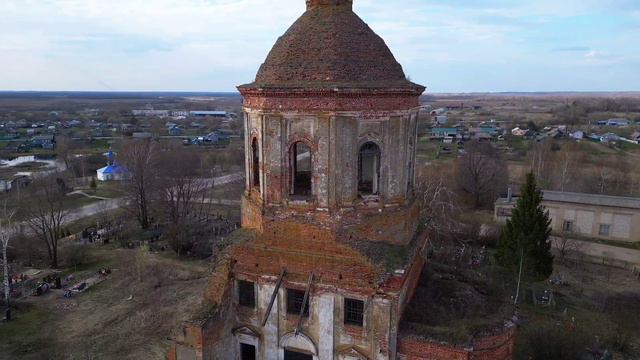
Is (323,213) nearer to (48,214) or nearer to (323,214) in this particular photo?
(323,214)

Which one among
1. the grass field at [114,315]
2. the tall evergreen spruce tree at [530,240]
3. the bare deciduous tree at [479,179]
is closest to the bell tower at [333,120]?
the grass field at [114,315]

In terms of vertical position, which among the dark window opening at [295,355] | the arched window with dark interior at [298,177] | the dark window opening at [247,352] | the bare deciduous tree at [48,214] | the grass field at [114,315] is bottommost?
the grass field at [114,315]

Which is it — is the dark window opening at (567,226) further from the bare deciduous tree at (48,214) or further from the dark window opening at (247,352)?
the bare deciduous tree at (48,214)

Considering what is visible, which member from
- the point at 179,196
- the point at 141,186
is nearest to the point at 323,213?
the point at 179,196

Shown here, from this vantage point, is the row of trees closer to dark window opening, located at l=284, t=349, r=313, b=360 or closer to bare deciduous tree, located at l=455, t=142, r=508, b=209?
dark window opening, located at l=284, t=349, r=313, b=360

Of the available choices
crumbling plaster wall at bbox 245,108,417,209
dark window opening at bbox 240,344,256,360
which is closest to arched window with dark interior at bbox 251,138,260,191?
crumbling plaster wall at bbox 245,108,417,209

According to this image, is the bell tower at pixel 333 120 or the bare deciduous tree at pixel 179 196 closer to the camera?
the bell tower at pixel 333 120
